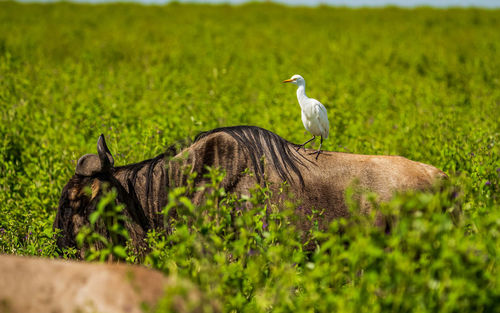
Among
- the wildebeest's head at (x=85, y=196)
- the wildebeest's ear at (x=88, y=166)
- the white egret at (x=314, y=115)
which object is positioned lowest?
the wildebeest's head at (x=85, y=196)

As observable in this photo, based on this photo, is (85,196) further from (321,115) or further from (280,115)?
(280,115)

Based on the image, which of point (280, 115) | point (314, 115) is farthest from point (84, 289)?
point (280, 115)

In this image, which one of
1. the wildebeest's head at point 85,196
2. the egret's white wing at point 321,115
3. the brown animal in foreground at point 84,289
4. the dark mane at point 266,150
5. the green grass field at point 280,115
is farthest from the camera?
the egret's white wing at point 321,115

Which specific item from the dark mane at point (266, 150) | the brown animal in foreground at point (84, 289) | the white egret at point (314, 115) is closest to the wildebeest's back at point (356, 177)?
the dark mane at point (266, 150)

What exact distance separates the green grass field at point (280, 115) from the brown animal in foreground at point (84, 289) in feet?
1.12

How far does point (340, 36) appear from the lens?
21141mm

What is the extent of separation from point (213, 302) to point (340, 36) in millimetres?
19850

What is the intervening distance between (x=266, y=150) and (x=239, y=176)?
14.2 inches

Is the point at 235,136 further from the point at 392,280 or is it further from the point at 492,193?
the point at 492,193

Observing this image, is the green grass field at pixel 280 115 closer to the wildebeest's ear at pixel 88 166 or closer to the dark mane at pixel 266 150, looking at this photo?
the wildebeest's ear at pixel 88 166

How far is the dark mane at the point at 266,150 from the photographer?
4.61 metres

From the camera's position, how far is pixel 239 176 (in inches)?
181

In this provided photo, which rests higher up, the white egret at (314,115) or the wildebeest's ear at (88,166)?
the white egret at (314,115)

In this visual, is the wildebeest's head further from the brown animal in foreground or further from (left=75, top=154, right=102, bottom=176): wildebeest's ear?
the brown animal in foreground
